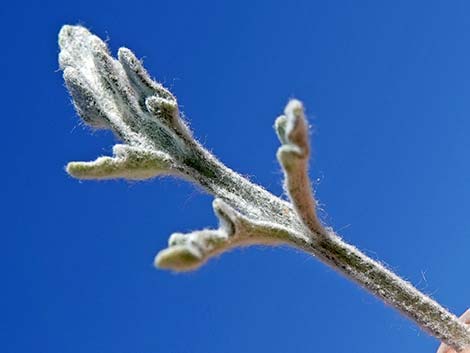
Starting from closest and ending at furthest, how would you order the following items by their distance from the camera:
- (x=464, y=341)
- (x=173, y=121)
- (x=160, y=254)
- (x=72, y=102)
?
(x=160, y=254), (x=464, y=341), (x=173, y=121), (x=72, y=102)

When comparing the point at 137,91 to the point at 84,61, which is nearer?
the point at 137,91

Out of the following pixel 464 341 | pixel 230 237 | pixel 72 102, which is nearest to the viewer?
pixel 230 237

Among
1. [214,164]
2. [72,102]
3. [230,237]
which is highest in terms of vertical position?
[72,102]

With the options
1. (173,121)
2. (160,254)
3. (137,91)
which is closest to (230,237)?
(160,254)

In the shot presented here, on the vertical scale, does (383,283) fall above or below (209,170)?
below

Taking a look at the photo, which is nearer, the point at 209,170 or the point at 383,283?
the point at 383,283

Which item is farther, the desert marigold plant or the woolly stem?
the woolly stem

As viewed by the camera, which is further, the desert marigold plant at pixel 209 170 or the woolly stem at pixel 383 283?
the woolly stem at pixel 383 283

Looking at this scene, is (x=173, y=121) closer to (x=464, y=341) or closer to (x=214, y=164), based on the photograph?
(x=214, y=164)
